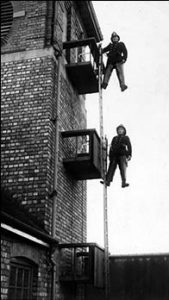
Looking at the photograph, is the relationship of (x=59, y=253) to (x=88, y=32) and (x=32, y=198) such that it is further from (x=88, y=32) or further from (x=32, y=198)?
(x=88, y=32)

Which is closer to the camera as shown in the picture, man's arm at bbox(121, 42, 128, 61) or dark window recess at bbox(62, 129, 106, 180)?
dark window recess at bbox(62, 129, 106, 180)

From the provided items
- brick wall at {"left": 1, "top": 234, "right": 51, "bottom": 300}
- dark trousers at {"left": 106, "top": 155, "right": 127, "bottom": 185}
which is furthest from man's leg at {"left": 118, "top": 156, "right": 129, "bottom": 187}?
brick wall at {"left": 1, "top": 234, "right": 51, "bottom": 300}

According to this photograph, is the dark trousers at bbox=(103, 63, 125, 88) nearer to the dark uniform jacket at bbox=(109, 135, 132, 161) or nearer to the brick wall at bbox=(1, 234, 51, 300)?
the dark uniform jacket at bbox=(109, 135, 132, 161)

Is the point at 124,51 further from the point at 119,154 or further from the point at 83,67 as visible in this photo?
the point at 119,154

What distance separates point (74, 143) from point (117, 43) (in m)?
3.00

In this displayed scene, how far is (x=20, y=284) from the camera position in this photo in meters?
7.22

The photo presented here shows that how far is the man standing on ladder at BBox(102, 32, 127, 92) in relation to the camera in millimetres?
11125

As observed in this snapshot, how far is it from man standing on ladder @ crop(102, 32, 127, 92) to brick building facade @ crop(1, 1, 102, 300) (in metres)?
1.04

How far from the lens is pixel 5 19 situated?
34.6 ft

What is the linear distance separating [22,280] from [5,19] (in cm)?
654

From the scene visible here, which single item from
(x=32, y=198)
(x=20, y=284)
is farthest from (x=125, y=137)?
(x=20, y=284)

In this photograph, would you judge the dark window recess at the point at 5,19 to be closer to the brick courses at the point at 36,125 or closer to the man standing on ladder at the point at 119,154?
the brick courses at the point at 36,125

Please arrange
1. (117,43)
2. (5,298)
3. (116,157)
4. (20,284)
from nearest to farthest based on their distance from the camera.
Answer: (5,298) → (20,284) → (116,157) → (117,43)

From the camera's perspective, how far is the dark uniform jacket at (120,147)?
10047 millimetres
